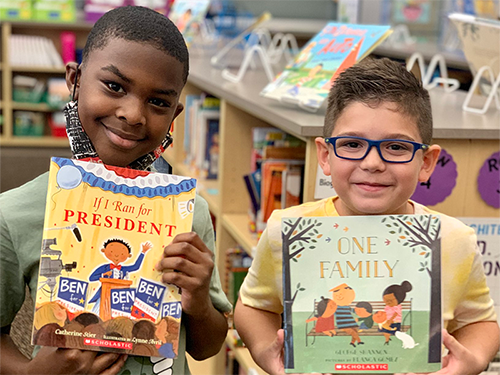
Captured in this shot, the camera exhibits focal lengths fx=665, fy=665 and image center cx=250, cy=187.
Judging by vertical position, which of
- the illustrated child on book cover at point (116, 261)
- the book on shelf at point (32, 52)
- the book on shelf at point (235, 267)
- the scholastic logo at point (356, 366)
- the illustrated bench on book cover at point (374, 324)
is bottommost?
the book on shelf at point (235, 267)

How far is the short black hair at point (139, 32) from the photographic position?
1.13 m

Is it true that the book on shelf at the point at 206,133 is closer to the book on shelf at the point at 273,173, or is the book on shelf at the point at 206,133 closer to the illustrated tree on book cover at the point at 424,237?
the book on shelf at the point at 273,173

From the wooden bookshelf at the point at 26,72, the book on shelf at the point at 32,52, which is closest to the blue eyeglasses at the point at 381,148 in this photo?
the wooden bookshelf at the point at 26,72

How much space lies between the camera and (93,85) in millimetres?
1134

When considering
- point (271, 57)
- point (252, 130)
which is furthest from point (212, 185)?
point (271, 57)

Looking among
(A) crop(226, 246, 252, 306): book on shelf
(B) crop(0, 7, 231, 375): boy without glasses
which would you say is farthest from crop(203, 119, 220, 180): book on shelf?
(B) crop(0, 7, 231, 375): boy without glasses

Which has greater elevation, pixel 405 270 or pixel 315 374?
pixel 405 270

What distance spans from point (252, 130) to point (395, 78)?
1406 mm

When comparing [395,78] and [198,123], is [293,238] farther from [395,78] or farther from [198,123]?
[198,123]

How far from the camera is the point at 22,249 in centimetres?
110

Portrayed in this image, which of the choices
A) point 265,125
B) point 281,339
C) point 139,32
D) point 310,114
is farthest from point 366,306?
point 265,125

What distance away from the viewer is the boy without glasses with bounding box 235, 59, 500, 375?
1.18 m

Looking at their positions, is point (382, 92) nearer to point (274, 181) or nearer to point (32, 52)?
point (274, 181)

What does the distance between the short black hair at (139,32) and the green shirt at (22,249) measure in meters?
0.26
